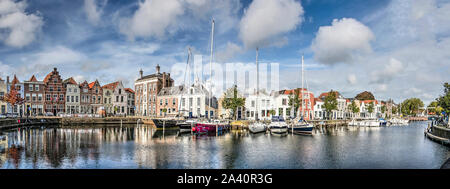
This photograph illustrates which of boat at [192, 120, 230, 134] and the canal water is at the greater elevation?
boat at [192, 120, 230, 134]

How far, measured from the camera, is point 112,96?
Result: 84.2 m

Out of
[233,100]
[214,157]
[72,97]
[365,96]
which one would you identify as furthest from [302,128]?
[365,96]

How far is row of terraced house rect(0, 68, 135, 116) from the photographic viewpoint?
2763 inches

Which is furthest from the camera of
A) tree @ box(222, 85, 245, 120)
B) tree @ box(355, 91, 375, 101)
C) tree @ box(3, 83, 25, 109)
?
tree @ box(355, 91, 375, 101)

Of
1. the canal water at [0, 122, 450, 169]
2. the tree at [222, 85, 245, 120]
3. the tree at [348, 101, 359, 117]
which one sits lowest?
the canal water at [0, 122, 450, 169]

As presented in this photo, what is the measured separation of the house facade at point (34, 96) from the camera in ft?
235

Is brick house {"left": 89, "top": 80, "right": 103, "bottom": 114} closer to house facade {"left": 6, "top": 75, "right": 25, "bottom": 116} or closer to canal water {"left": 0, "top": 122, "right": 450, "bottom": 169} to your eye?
house facade {"left": 6, "top": 75, "right": 25, "bottom": 116}

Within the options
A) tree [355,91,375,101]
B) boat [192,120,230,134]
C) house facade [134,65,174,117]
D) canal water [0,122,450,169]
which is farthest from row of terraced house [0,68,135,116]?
tree [355,91,375,101]

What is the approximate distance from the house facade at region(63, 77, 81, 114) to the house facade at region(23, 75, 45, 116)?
5807 mm

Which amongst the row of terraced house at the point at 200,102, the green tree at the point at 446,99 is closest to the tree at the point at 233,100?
the row of terraced house at the point at 200,102

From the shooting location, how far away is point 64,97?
252 ft

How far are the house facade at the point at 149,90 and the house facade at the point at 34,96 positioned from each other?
81.4 ft
